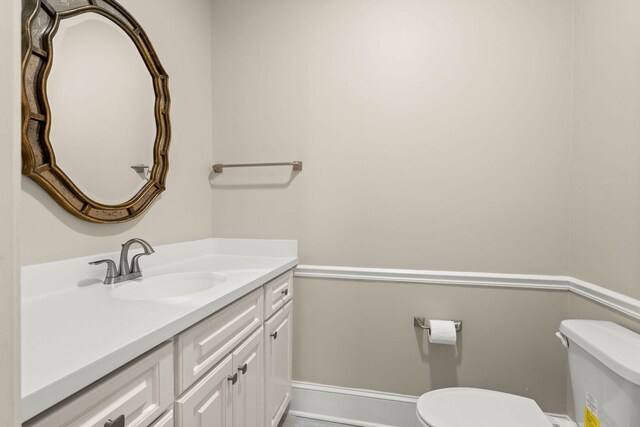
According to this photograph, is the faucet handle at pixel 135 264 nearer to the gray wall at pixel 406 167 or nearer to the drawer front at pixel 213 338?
the drawer front at pixel 213 338

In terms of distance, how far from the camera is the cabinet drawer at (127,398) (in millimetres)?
570

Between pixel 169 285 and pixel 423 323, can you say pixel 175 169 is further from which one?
pixel 423 323

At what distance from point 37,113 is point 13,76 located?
2.73 ft

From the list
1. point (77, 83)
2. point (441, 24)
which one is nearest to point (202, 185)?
point (77, 83)

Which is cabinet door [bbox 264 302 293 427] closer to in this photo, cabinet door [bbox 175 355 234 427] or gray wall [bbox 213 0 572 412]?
gray wall [bbox 213 0 572 412]

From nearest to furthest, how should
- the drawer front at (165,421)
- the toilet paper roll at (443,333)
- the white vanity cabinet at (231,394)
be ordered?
1. the drawer front at (165,421)
2. the white vanity cabinet at (231,394)
3. the toilet paper roll at (443,333)

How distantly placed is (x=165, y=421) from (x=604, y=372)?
4.29 feet

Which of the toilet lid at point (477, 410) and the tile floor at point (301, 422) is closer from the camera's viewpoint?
the toilet lid at point (477, 410)

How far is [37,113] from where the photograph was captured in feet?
3.41

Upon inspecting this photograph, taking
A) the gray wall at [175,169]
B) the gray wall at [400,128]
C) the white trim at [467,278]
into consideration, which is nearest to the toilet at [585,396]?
the white trim at [467,278]

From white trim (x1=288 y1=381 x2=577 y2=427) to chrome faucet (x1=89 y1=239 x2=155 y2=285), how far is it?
1104 millimetres

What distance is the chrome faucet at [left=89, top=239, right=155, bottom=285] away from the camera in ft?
3.95

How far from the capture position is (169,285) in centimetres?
135

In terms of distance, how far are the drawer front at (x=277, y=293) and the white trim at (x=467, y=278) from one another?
0.44ft
